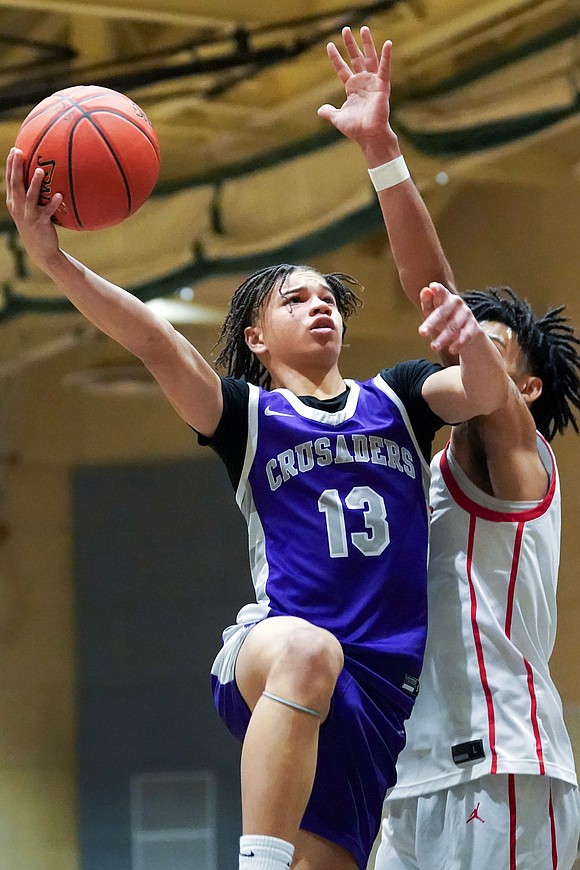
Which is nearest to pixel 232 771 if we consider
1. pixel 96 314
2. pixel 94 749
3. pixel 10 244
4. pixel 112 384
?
pixel 94 749

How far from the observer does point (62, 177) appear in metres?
2.64

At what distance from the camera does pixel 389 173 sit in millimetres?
2934

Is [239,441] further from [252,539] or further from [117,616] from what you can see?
[117,616]

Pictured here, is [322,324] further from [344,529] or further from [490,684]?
[490,684]

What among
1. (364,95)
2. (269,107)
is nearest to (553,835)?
(364,95)

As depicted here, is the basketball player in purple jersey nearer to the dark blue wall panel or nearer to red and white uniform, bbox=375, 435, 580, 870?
red and white uniform, bbox=375, 435, 580, 870

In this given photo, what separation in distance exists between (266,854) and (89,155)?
1.41 meters

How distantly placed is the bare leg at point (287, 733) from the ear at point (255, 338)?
808mm

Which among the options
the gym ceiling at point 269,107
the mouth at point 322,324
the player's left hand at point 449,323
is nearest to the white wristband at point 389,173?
the mouth at point 322,324

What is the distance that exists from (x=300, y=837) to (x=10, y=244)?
5.46 metres

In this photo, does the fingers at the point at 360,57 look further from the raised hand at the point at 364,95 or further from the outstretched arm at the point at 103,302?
the outstretched arm at the point at 103,302

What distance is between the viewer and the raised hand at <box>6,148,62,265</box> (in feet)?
8.37

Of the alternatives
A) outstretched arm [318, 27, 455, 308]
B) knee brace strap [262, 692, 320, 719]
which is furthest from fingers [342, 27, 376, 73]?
knee brace strap [262, 692, 320, 719]

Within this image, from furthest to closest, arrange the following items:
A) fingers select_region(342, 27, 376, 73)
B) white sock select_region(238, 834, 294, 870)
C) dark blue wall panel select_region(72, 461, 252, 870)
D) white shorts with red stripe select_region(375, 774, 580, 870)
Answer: dark blue wall panel select_region(72, 461, 252, 870) < fingers select_region(342, 27, 376, 73) < white shorts with red stripe select_region(375, 774, 580, 870) < white sock select_region(238, 834, 294, 870)
